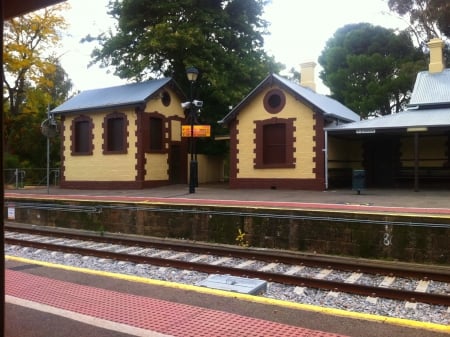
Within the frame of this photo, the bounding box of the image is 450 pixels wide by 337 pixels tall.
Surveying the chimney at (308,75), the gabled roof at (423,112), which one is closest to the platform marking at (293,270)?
the gabled roof at (423,112)

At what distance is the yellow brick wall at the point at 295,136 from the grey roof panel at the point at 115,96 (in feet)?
16.7

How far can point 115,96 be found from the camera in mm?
25203

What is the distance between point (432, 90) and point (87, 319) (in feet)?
70.3

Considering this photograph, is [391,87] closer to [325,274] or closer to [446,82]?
[446,82]

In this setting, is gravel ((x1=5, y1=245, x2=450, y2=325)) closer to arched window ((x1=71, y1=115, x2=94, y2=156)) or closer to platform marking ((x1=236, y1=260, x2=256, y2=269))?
platform marking ((x1=236, y1=260, x2=256, y2=269))

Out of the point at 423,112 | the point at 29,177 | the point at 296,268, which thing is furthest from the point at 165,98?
the point at 296,268

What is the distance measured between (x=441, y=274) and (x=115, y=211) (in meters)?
9.69

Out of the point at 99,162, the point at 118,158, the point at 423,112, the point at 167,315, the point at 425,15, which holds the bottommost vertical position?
the point at 167,315

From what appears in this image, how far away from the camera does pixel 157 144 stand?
24547mm

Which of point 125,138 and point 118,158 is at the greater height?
point 125,138

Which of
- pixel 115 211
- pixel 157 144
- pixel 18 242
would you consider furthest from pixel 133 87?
pixel 18 242

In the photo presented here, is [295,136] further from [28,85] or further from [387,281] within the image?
[28,85]

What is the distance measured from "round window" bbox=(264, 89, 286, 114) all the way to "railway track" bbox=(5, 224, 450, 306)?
10.5m

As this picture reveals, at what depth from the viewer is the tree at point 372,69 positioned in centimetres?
3400
